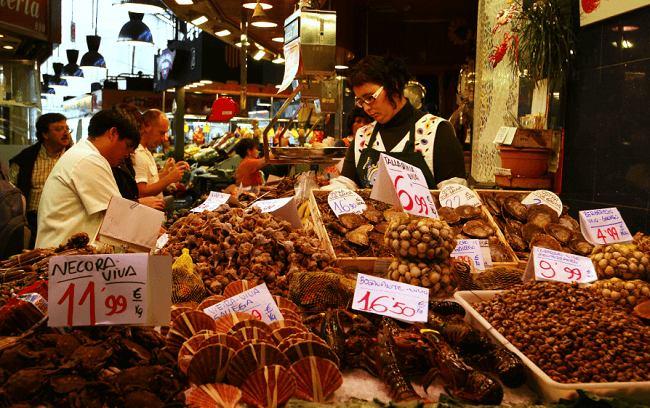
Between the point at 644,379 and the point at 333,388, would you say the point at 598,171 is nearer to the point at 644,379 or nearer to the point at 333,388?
the point at 644,379

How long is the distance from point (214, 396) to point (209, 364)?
70 millimetres

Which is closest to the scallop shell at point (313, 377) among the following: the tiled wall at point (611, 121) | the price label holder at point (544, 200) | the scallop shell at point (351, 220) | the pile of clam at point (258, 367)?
the pile of clam at point (258, 367)

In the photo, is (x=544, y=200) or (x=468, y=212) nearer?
(x=468, y=212)

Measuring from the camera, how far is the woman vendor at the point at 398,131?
8.65 ft

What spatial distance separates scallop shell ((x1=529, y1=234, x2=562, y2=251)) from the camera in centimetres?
193

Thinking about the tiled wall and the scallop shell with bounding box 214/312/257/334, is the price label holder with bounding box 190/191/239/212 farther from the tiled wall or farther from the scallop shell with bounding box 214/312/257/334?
the tiled wall

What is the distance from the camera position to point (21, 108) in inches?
244

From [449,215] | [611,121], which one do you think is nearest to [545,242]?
[449,215]

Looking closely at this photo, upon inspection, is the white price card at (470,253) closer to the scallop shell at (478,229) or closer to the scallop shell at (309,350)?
the scallop shell at (478,229)

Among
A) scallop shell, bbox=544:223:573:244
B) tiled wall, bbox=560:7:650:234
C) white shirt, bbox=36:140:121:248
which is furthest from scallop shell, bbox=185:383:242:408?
tiled wall, bbox=560:7:650:234

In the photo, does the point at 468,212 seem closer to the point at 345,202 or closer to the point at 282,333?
the point at 345,202

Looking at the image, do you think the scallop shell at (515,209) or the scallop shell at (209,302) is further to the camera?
the scallop shell at (515,209)

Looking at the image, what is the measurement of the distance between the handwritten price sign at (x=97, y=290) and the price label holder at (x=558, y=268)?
118 cm

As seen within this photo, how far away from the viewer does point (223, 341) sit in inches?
41.8
